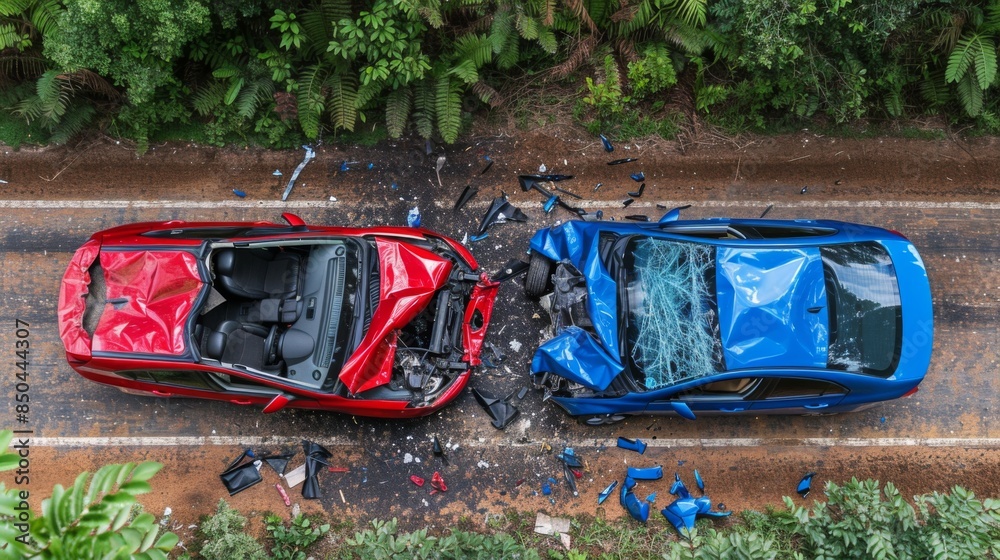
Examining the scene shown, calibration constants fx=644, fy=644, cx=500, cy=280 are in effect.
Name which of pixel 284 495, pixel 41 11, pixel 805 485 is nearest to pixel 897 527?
pixel 805 485

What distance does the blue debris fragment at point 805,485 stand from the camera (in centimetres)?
652

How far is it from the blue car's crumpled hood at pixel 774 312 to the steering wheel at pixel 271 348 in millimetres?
3949

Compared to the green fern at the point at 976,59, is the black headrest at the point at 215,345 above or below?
below

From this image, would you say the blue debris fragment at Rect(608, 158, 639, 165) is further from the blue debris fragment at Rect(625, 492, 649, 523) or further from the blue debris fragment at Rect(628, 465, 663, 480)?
the blue debris fragment at Rect(625, 492, 649, 523)

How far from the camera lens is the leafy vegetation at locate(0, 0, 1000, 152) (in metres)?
6.07

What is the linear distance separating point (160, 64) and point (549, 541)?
6.01 m

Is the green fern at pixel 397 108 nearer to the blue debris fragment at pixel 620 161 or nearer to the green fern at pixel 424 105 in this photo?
the green fern at pixel 424 105

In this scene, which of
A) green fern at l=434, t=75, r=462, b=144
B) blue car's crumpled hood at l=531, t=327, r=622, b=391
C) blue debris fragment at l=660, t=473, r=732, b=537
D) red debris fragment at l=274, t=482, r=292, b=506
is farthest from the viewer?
green fern at l=434, t=75, r=462, b=144

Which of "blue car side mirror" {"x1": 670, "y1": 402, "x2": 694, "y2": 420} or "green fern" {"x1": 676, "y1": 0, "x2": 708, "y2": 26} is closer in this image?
"blue car side mirror" {"x1": 670, "y1": 402, "x2": 694, "y2": 420}

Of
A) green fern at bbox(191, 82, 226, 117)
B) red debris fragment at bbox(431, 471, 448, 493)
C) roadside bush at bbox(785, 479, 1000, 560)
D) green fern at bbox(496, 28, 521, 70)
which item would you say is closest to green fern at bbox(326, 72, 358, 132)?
green fern at bbox(191, 82, 226, 117)

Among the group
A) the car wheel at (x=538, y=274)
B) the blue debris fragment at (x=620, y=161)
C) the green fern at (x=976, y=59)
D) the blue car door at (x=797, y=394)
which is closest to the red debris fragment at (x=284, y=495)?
the car wheel at (x=538, y=274)

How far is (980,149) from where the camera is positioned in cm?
724

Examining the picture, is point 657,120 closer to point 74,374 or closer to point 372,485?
point 372,485

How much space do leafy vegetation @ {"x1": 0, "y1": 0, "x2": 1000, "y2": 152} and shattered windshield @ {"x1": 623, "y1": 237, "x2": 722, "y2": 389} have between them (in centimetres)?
206
